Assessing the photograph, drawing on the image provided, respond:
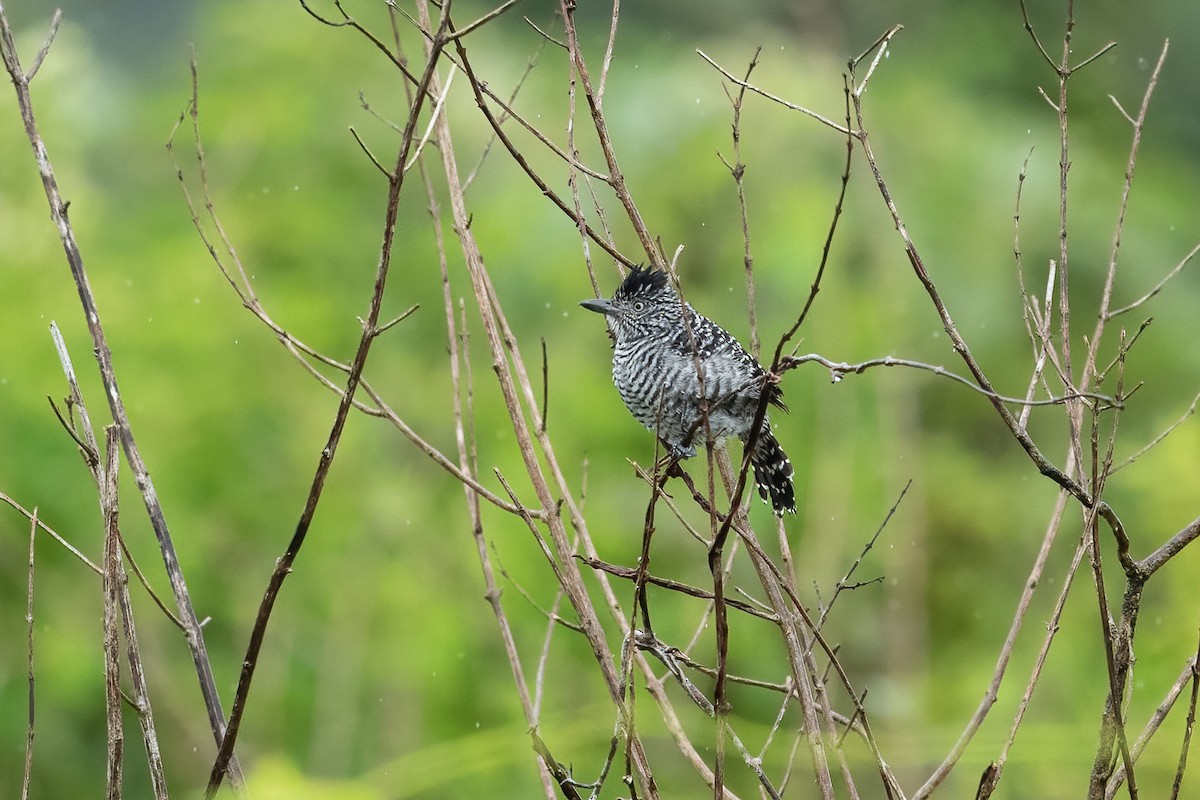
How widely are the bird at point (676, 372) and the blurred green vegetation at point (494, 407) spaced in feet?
5.51

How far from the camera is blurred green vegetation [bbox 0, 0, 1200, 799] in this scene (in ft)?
18.2

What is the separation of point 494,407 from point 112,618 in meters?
4.30

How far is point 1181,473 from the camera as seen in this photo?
224 inches

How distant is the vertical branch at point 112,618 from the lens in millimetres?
1835

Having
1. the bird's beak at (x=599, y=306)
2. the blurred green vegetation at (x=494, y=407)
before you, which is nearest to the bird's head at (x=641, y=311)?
the bird's beak at (x=599, y=306)

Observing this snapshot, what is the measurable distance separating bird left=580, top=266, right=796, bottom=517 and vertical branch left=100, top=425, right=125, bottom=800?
1.89 m

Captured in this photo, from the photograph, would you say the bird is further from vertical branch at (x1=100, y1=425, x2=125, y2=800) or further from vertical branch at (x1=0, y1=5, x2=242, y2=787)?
vertical branch at (x1=100, y1=425, x2=125, y2=800)

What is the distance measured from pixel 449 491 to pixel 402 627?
2.78 ft

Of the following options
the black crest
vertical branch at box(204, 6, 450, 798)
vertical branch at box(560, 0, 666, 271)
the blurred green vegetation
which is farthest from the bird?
vertical branch at box(204, 6, 450, 798)

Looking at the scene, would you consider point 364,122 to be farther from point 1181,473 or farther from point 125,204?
point 1181,473

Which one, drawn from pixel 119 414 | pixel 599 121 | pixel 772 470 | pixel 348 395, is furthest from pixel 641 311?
pixel 348 395

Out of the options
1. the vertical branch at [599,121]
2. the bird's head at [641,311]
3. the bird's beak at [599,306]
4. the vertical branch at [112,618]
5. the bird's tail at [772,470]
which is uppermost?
the bird's head at [641,311]

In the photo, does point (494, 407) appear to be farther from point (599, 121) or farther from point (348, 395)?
point (348, 395)

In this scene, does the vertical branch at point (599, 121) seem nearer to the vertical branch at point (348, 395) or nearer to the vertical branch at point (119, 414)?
the vertical branch at point (348, 395)
